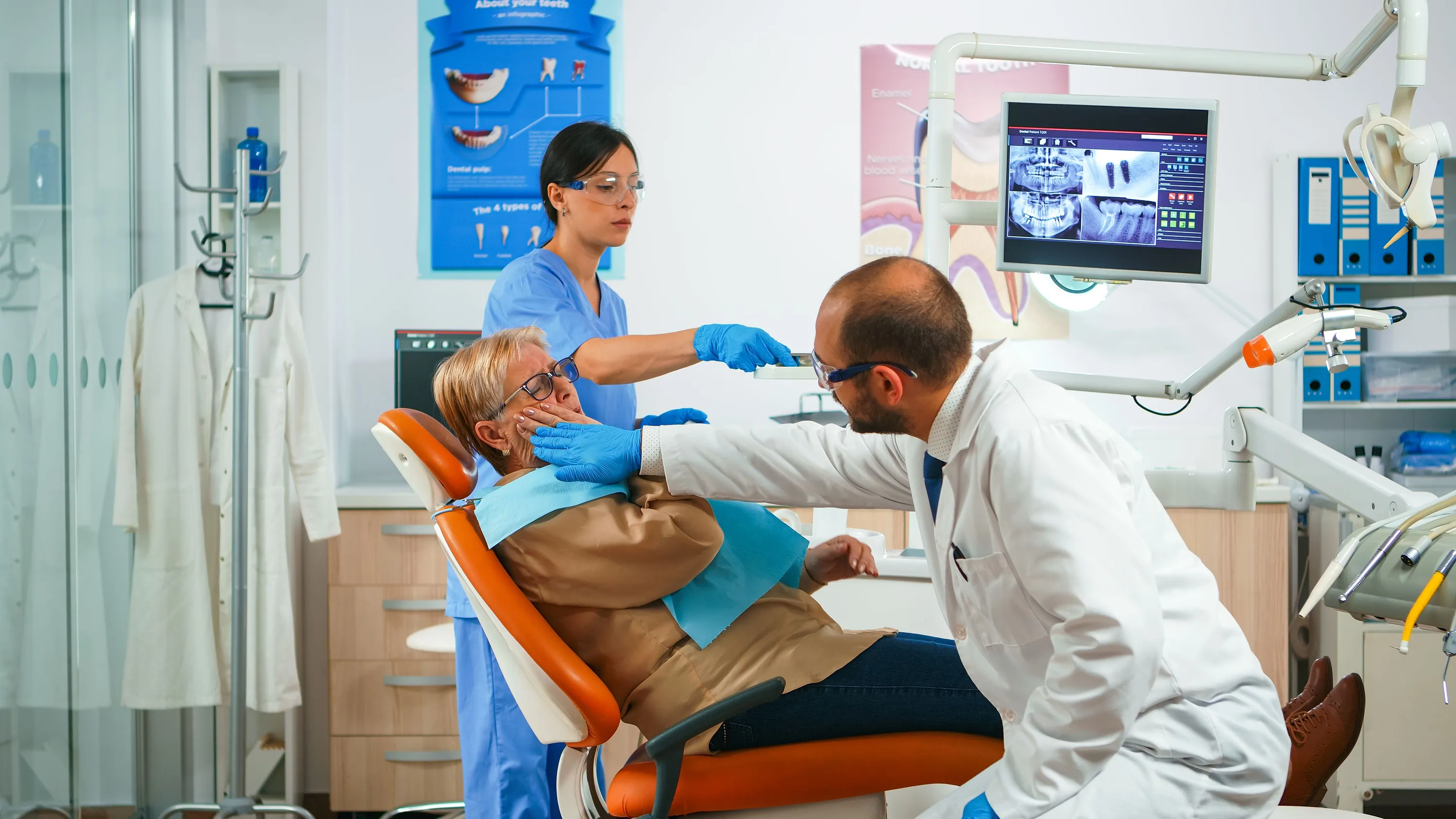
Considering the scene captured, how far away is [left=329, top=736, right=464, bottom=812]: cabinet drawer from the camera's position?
Result: 272 centimetres

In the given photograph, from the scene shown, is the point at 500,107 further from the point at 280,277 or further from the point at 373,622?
the point at 373,622

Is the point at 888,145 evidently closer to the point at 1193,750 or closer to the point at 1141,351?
the point at 1141,351

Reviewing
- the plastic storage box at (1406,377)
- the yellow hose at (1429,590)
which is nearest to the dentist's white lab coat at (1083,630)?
the yellow hose at (1429,590)

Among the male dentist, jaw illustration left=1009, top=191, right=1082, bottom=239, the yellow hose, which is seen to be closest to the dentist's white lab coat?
the male dentist

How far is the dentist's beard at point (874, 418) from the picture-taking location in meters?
1.15

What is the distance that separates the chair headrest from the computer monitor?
1023mm

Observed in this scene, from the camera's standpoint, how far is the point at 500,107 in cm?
321

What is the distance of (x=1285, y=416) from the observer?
10.2 ft

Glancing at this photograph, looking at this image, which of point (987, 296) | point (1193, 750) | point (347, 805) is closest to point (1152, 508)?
point (1193, 750)

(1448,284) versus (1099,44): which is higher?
(1099,44)

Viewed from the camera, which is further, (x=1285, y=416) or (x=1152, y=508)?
(x=1285, y=416)

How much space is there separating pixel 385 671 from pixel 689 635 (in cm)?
166

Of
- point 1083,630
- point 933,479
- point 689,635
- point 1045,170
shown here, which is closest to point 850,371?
point 933,479

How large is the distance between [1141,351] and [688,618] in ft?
7.78
